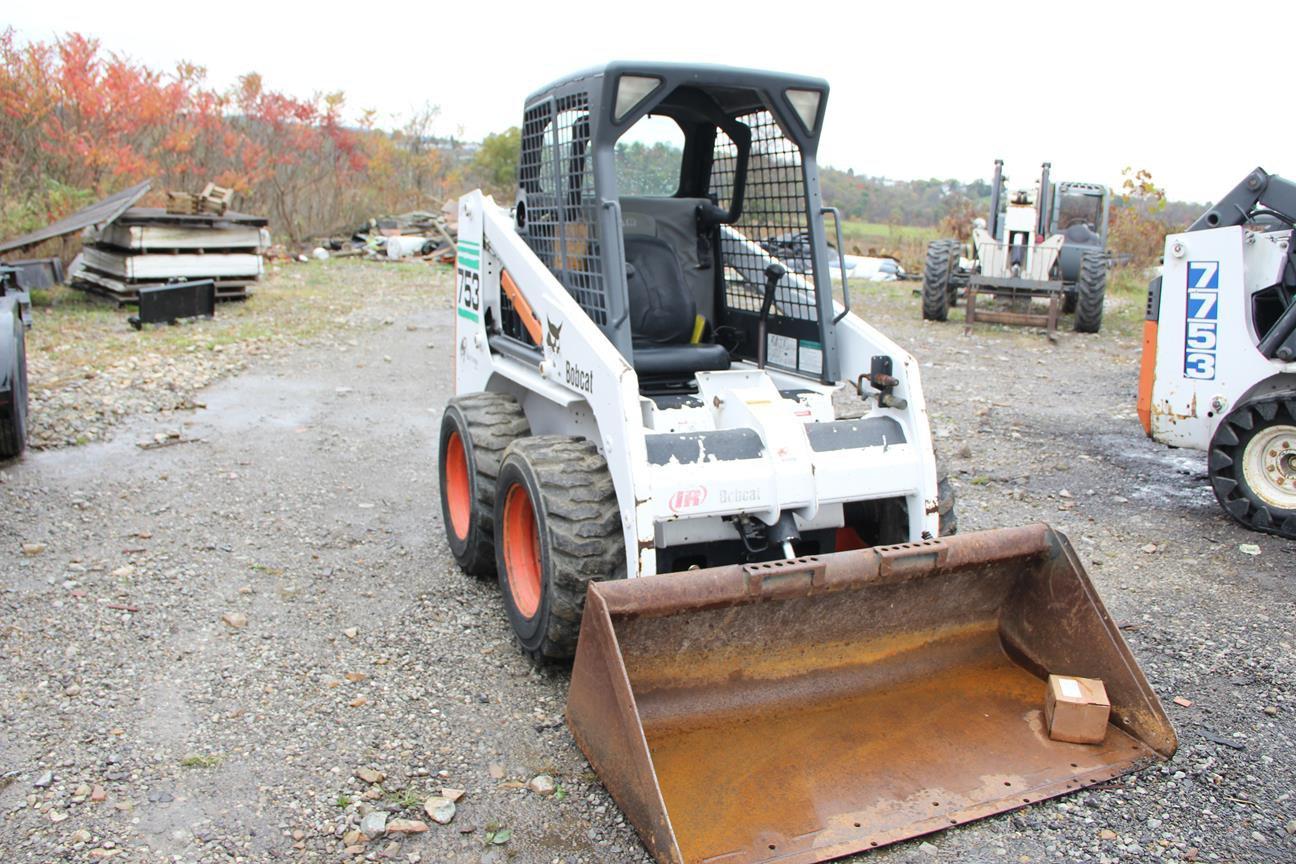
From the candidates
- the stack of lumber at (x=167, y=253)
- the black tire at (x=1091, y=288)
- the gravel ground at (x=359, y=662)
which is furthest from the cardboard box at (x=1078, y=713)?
the stack of lumber at (x=167, y=253)

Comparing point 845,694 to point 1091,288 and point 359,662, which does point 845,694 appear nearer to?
point 359,662

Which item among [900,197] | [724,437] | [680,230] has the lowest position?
[724,437]

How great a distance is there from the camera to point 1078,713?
129 inches

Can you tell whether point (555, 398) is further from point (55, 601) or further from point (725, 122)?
point (55, 601)

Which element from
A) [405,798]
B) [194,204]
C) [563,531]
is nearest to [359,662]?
[405,798]

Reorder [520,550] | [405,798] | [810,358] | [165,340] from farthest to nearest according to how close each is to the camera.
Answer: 1. [165,340]
2. [810,358]
3. [520,550]
4. [405,798]

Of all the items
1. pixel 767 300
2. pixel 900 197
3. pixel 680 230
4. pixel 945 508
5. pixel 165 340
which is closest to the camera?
pixel 945 508

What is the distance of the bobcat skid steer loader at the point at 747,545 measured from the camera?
308 cm

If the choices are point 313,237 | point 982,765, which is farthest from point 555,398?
point 313,237

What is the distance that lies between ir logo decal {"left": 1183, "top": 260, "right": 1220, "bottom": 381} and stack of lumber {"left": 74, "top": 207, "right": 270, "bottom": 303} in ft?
37.2

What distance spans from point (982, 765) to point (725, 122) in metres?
3.03

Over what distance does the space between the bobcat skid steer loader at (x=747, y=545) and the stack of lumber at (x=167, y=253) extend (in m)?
9.55

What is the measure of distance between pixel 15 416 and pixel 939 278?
11.1 m

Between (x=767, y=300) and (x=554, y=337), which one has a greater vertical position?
(x=767, y=300)
